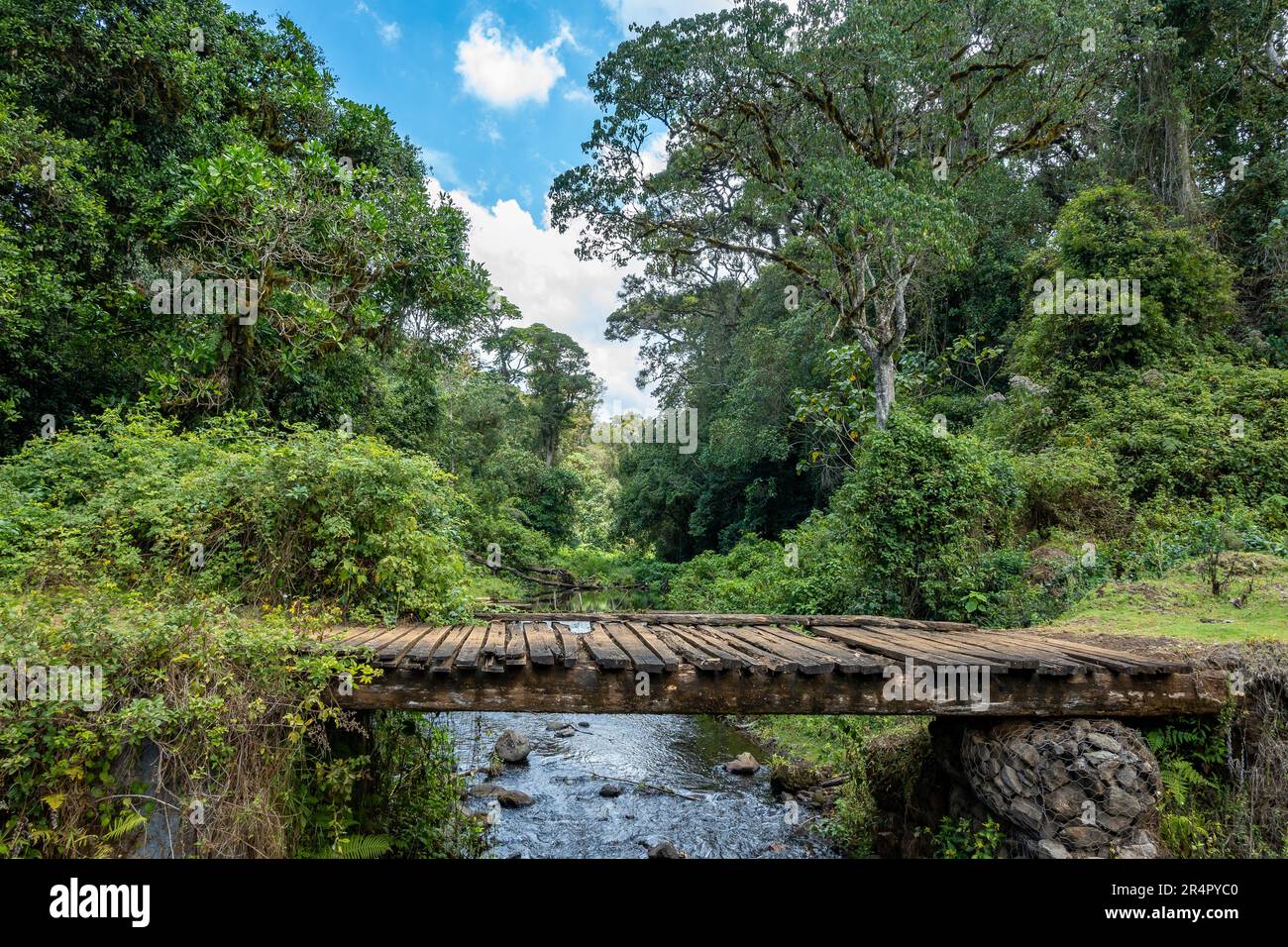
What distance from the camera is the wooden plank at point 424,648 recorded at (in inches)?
139

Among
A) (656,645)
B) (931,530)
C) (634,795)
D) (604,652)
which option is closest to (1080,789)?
(656,645)

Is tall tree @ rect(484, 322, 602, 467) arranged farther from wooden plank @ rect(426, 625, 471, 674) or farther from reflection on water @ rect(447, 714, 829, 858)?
wooden plank @ rect(426, 625, 471, 674)

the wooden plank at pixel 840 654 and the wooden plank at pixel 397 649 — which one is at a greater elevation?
the wooden plank at pixel 397 649

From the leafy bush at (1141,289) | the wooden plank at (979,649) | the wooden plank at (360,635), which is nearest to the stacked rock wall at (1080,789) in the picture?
the wooden plank at (979,649)

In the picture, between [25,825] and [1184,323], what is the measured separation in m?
16.6

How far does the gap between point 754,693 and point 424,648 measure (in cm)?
214

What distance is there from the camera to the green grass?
5.13 meters

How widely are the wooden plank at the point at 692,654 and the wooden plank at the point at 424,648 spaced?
5.34 feet

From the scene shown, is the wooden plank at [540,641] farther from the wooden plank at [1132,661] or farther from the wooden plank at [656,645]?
the wooden plank at [1132,661]

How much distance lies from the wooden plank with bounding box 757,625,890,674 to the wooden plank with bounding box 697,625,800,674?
322mm

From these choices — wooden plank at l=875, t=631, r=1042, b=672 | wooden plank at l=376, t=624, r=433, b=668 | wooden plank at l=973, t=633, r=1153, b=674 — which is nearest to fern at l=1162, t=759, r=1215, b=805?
wooden plank at l=973, t=633, r=1153, b=674
